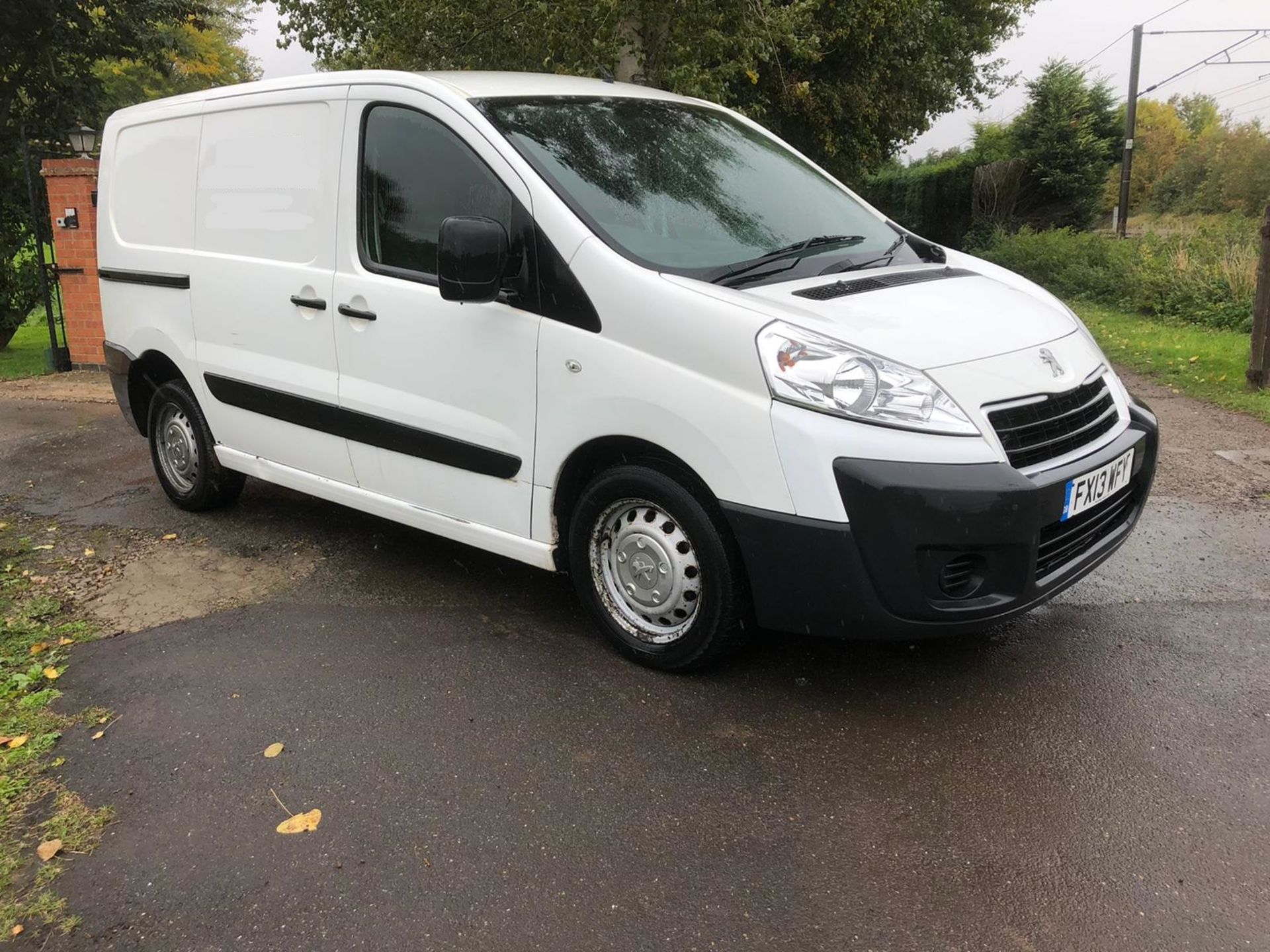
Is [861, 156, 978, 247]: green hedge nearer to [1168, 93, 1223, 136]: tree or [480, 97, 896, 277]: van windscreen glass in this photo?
[480, 97, 896, 277]: van windscreen glass

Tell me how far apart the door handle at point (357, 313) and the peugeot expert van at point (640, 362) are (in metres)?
0.02

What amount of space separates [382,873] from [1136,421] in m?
2.87

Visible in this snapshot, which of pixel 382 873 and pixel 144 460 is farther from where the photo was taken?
pixel 144 460

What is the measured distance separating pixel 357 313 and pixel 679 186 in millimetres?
1335

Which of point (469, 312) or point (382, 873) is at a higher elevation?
point (469, 312)

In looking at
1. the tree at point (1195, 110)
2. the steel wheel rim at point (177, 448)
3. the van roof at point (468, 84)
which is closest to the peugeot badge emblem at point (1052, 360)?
the van roof at point (468, 84)

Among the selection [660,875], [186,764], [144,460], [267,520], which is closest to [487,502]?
[186,764]

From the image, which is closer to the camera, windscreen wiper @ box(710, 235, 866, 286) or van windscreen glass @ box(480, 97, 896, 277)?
windscreen wiper @ box(710, 235, 866, 286)

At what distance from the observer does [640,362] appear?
3205 mm

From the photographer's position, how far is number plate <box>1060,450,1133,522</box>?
3055 mm

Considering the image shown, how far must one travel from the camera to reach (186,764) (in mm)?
3061

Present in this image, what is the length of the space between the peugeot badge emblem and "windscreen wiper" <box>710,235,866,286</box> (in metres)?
0.88

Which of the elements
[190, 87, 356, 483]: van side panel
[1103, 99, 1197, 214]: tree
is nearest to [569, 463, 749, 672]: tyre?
[190, 87, 356, 483]: van side panel

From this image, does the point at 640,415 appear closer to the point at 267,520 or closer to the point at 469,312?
the point at 469,312
